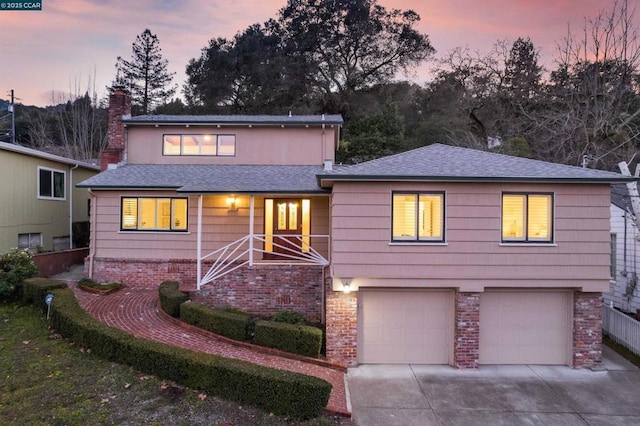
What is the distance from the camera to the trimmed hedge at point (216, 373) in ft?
19.7

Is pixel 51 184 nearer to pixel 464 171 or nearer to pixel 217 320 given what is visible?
pixel 217 320

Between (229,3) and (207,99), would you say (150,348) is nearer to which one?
(229,3)

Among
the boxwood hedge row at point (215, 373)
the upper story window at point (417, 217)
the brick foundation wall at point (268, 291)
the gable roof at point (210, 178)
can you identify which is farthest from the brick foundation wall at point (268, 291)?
the boxwood hedge row at point (215, 373)

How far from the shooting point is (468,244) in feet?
28.9

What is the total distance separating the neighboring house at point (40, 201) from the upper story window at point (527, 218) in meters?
16.0

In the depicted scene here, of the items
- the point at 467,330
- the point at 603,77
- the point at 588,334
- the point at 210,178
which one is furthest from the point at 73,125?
the point at 588,334

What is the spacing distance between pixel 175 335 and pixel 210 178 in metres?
5.27

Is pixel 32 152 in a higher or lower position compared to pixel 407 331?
higher

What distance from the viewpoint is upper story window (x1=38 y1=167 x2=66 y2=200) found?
600 inches

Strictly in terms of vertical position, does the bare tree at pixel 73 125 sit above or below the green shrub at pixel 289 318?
above

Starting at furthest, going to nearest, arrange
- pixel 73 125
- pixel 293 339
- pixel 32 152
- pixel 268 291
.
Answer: pixel 73 125
pixel 32 152
pixel 268 291
pixel 293 339

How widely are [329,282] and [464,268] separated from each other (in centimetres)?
325

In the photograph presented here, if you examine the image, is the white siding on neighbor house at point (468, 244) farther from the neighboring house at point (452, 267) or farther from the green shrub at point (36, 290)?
the green shrub at point (36, 290)


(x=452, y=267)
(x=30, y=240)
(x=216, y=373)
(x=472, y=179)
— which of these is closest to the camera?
(x=216, y=373)
